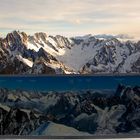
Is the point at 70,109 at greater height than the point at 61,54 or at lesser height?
lesser

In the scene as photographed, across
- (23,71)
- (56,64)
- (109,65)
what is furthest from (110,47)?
(23,71)

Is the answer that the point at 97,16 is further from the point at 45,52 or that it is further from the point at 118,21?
the point at 45,52

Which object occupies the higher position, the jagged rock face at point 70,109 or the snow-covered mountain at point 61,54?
the snow-covered mountain at point 61,54

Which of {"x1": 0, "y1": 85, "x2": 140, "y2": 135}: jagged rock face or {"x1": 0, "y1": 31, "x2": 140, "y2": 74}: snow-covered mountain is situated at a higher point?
{"x1": 0, "y1": 31, "x2": 140, "y2": 74}: snow-covered mountain
